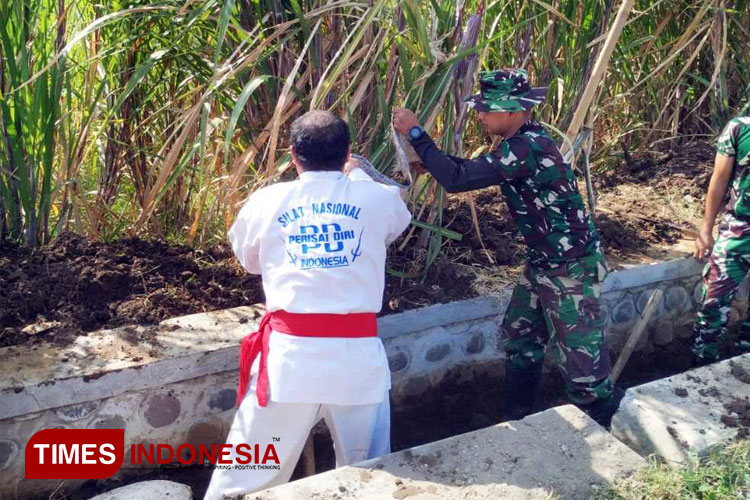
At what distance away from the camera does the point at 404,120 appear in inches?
115

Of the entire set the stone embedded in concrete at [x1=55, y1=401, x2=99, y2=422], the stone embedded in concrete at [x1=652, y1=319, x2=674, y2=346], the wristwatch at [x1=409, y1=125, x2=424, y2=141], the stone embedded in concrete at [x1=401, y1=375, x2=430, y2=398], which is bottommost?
the stone embedded in concrete at [x1=652, y1=319, x2=674, y2=346]

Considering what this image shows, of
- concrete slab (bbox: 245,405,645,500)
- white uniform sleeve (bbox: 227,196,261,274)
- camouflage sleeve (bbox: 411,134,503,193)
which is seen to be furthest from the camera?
camouflage sleeve (bbox: 411,134,503,193)

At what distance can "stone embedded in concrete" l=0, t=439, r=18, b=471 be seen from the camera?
8.95 feet

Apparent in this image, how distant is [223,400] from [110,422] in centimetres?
42

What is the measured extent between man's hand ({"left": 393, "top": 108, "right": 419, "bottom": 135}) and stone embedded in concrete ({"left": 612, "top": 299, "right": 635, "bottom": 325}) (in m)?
1.70

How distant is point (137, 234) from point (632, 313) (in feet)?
8.12

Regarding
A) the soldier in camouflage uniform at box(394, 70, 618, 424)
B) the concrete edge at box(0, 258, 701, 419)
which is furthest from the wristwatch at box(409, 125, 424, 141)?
the concrete edge at box(0, 258, 701, 419)

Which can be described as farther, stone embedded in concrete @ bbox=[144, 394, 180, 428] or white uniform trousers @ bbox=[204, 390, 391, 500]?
stone embedded in concrete @ bbox=[144, 394, 180, 428]

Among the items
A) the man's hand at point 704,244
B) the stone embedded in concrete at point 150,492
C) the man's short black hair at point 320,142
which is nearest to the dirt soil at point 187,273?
the man's hand at point 704,244

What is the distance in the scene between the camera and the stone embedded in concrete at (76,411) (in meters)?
2.79

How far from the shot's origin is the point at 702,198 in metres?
4.73

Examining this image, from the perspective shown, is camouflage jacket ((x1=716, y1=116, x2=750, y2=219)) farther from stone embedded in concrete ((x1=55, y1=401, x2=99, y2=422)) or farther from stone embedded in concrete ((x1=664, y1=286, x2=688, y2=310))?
stone embedded in concrete ((x1=55, y1=401, x2=99, y2=422))

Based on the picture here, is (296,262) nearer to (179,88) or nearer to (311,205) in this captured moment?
(311,205)

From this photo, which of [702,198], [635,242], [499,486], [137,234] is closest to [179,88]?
[137,234]
